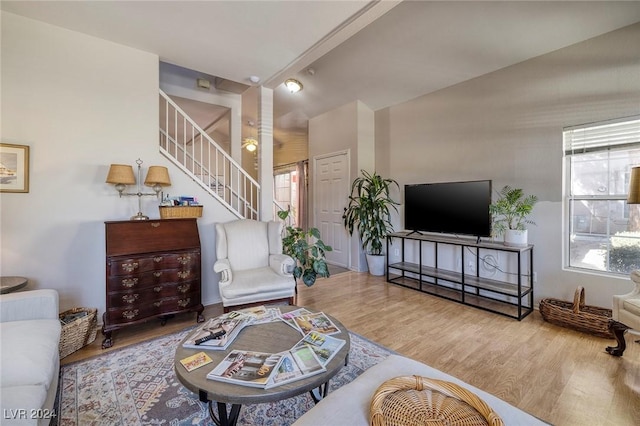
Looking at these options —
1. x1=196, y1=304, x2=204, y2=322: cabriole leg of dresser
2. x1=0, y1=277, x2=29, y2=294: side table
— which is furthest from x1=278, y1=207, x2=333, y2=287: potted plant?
x1=0, y1=277, x2=29, y2=294: side table

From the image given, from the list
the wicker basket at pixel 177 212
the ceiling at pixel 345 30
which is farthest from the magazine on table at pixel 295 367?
the ceiling at pixel 345 30

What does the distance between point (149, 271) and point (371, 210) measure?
9.63 feet

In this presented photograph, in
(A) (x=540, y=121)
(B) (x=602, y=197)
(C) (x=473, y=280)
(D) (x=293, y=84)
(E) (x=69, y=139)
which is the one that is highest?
(D) (x=293, y=84)

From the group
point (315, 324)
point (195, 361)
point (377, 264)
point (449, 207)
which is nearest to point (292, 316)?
point (315, 324)

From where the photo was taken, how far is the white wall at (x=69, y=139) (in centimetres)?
232

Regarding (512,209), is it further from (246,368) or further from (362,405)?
(246,368)

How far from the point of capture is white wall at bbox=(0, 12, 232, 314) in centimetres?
232

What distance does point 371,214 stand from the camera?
4180mm

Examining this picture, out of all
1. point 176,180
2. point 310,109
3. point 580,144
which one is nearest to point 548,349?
Answer: point 580,144

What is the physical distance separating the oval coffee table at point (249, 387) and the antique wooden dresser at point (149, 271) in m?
1.28

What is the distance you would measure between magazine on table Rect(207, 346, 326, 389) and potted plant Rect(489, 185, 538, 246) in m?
2.66

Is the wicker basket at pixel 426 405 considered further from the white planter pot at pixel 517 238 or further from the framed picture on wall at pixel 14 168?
the framed picture on wall at pixel 14 168

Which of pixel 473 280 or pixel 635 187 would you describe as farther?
pixel 473 280

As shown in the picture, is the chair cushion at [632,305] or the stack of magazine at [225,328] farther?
the chair cushion at [632,305]
